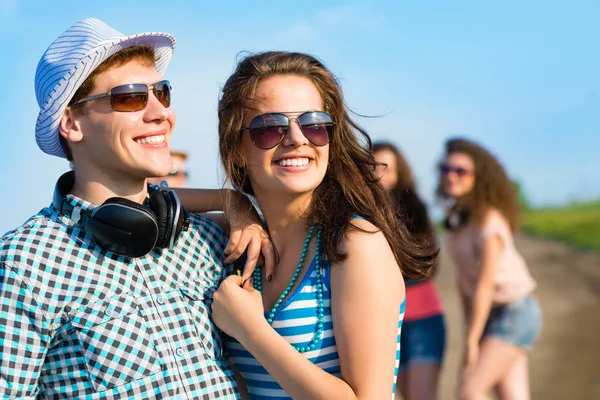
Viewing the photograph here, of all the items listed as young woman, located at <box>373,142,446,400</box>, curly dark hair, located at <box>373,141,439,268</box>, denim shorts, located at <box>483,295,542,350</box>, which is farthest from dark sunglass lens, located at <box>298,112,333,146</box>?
denim shorts, located at <box>483,295,542,350</box>

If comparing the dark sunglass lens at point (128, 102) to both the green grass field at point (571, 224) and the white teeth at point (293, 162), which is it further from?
the green grass field at point (571, 224)

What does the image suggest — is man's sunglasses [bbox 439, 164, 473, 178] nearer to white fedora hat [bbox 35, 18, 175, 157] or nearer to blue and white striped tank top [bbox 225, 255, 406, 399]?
blue and white striped tank top [bbox 225, 255, 406, 399]

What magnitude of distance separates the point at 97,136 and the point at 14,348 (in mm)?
842

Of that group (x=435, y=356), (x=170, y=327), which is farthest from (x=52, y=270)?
(x=435, y=356)

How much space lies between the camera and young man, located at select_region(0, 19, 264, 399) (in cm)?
258

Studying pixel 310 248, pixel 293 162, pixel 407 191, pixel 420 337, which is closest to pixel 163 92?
pixel 293 162

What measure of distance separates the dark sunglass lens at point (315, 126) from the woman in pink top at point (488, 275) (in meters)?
3.62

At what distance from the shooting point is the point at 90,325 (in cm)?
261

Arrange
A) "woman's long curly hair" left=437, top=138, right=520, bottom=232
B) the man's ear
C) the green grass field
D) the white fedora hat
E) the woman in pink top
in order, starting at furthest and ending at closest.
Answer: the green grass field
"woman's long curly hair" left=437, top=138, right=520, bottom=232
the woman in pink top
the man's ear
the white fedora hat

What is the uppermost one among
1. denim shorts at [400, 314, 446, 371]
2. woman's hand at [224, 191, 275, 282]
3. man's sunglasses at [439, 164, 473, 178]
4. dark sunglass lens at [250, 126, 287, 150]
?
dark sunglass lens at [250, 126, 287, 150]

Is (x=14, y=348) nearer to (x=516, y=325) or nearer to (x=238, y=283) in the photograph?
(x=238, y=283)

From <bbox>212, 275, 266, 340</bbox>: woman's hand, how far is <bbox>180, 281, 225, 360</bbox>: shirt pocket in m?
0.04

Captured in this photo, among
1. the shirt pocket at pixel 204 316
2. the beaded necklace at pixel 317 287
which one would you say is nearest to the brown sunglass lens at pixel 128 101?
the shirt pocket at pixel 204 316

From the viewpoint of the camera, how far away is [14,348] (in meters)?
2.52
